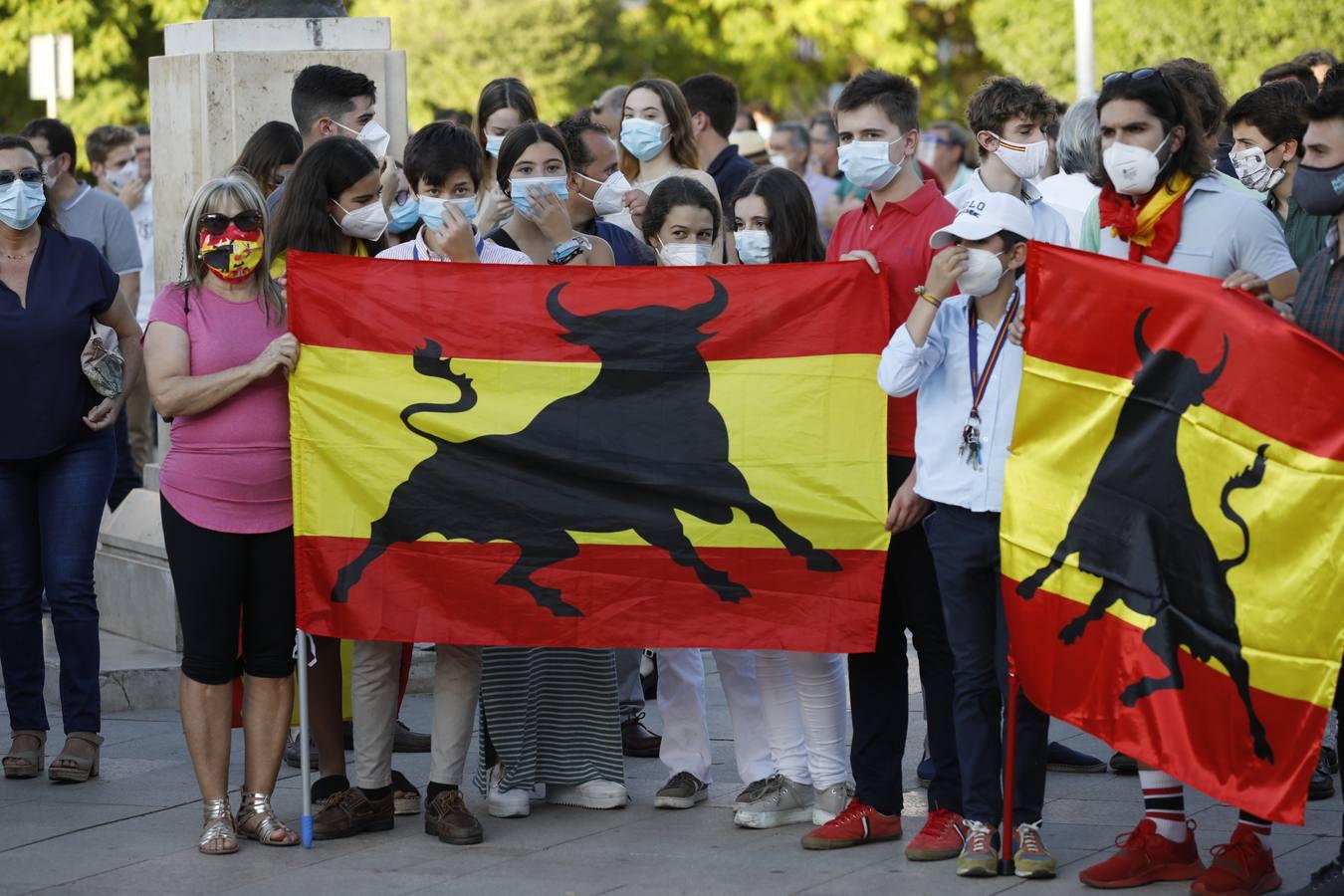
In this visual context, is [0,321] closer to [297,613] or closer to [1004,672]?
[297,613]

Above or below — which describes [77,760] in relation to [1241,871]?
below

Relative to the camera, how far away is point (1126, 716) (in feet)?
19.0

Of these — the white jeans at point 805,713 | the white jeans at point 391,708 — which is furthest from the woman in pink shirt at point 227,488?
the white jeans at point 805,713

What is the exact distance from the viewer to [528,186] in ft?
23.6

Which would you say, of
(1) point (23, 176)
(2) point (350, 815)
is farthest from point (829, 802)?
(1) point (23, 176)

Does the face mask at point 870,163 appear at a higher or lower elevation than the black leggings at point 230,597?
higher

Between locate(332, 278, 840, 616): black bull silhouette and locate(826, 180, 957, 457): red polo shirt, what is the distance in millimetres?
532

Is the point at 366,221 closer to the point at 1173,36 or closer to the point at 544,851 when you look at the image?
the point at 544,851

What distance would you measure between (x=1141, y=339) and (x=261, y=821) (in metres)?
3.18

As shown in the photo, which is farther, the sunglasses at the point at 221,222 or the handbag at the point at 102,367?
the handbag at the point at 102,367

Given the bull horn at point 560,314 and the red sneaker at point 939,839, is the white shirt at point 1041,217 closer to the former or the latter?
the bull horn at point 560,314

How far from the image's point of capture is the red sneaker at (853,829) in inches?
252

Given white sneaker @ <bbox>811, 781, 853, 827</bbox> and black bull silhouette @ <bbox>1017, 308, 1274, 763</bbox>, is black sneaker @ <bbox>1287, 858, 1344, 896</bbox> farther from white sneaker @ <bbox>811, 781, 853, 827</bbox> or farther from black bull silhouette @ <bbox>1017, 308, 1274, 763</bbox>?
white sneaker @ <bbox>811, 781, 853, 827</bbox>

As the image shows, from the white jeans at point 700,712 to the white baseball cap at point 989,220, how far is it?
175 centimetres
